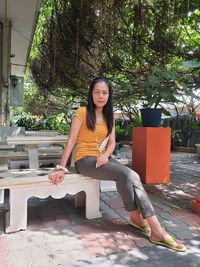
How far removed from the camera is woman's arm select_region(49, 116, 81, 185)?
2.64 metres

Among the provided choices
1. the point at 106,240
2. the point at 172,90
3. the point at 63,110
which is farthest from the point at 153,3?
the point at 63,110

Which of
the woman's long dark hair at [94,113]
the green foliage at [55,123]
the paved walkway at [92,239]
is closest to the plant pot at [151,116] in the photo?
the paved walkway at [92,239]

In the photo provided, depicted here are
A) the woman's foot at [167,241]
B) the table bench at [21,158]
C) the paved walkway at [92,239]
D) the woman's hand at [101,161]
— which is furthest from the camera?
the table bench at [21,158]

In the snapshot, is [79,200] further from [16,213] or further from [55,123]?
[55,123]

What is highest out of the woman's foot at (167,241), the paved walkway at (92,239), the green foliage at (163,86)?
the green foliage at (163,86)

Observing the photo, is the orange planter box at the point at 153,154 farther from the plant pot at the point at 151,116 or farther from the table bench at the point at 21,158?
the table bench at the point at 21,158

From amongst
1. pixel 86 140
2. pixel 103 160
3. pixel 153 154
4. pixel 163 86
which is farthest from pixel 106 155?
pixel 153 154

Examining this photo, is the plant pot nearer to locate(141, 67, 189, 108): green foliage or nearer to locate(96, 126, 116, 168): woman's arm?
locate(141, 67, 189, 108): green foliage

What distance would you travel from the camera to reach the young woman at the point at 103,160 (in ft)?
8.02

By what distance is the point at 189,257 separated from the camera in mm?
2182

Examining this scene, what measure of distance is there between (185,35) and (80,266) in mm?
5382

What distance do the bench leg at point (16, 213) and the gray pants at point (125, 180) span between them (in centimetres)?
61

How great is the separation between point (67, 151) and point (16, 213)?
2.35 ft

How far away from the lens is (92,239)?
8.11 ft
